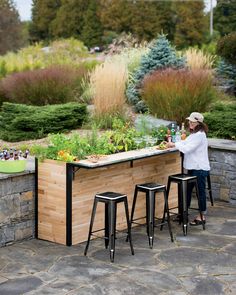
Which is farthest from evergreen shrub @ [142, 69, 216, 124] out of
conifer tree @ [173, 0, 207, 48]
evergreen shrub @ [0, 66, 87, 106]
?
conifer tree @ [173, 0, 207, 48]

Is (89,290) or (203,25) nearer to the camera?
(89,290)

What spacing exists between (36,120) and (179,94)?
8.16ft

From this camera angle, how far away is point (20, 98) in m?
12.7

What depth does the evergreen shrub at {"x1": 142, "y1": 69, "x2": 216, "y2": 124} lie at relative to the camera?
37.1ft

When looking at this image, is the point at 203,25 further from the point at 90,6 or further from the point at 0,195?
the point at 0,195

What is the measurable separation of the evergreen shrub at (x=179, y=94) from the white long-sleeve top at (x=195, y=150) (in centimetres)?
337

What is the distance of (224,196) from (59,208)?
10.2ft

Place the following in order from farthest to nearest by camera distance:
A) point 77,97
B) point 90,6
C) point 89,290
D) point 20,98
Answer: point 90,6 → point 77,97 → point 20,98 → point 89,290

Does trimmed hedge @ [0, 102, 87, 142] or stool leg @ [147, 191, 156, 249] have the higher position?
trimmed hedge @ [0, 102, 87, 142]

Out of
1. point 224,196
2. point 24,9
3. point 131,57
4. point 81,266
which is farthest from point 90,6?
point 81,266

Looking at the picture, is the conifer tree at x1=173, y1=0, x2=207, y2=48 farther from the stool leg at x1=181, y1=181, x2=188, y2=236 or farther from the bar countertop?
the stool leg at x1=181, y1=181, x2=188, y2=236

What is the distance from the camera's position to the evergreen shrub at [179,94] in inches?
445

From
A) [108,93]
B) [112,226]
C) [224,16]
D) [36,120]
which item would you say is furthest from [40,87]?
[224,16]

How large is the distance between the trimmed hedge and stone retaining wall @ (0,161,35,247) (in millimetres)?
3486
